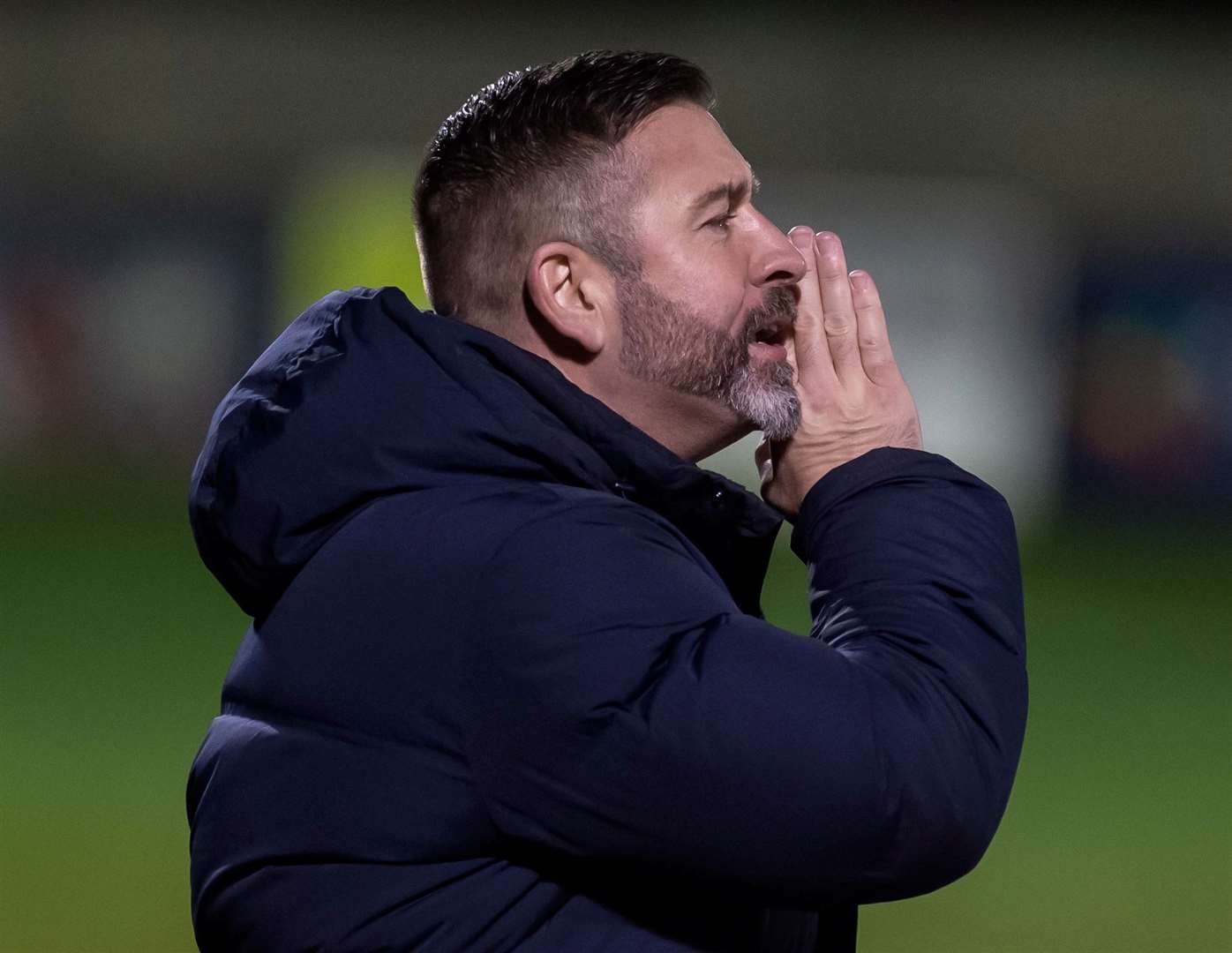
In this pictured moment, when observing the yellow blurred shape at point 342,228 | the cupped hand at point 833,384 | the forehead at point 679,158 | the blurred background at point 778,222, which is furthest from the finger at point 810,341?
the yellow blurred shape at point 342,228

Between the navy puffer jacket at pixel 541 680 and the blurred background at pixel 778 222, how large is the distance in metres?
6.70

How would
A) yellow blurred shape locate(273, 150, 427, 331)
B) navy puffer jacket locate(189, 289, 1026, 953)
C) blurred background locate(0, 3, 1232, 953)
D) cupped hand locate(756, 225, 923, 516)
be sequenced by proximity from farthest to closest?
yellow blurred shape locate(273, 150, 427, 331), blurred background locate(0, 3, 1232, 953), cupped hand locate(756, 225, 923, 516), navy puffer jacket locate(189, 289, 1026, 953)

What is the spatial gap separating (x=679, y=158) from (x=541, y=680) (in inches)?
23.7

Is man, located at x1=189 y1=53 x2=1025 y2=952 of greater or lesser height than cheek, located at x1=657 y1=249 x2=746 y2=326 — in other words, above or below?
below

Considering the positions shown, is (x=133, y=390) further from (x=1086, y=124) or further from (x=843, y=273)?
(x=843, y=273)

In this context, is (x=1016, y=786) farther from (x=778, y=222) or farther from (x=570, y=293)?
(x=778, y=222)

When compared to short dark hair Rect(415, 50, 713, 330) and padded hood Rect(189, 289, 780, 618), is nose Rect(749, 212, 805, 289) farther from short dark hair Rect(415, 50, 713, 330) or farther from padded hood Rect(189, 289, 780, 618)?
padded hood Rect(189, 289, 780, 618)

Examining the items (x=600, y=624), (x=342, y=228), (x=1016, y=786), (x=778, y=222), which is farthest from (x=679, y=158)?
(x=342, y=228)

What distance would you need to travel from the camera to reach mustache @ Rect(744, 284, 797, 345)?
147 cm

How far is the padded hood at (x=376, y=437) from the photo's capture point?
4.00 ft

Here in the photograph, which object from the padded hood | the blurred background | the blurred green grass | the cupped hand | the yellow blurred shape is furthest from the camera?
the yellow blurred shape

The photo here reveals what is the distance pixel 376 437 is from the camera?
122 centimetres

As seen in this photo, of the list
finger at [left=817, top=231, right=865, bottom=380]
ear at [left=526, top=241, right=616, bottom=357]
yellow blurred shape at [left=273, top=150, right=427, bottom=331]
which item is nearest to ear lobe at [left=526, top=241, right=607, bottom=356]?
ear at [left=526, top=241, right=616, bottom=357]

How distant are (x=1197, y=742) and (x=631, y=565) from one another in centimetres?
531
